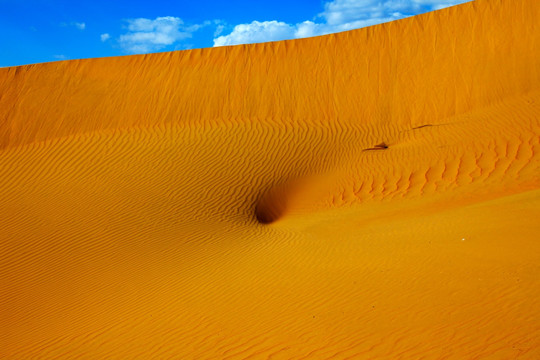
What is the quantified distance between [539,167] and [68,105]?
49.5 ft

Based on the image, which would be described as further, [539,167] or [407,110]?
[407,110]

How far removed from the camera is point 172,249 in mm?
8688

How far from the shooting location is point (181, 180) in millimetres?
11758

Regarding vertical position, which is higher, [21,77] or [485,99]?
[21,77]

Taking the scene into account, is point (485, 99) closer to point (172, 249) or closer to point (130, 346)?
point (172, 249)

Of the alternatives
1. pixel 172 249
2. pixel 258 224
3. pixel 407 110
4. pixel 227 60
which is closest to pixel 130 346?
pixel 172 249

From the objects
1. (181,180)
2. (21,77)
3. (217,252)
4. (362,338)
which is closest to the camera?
(362,338)

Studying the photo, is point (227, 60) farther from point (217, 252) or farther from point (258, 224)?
point (217, 252)

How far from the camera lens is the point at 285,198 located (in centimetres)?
1181

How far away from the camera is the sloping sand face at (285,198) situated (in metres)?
5.11

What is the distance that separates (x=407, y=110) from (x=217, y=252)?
32.1 feet

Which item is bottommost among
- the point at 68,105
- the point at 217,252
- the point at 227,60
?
the point at 217,252

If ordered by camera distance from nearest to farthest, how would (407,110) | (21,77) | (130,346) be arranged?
(130,346), (407,110), (21,77)

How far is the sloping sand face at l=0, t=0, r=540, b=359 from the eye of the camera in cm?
511
